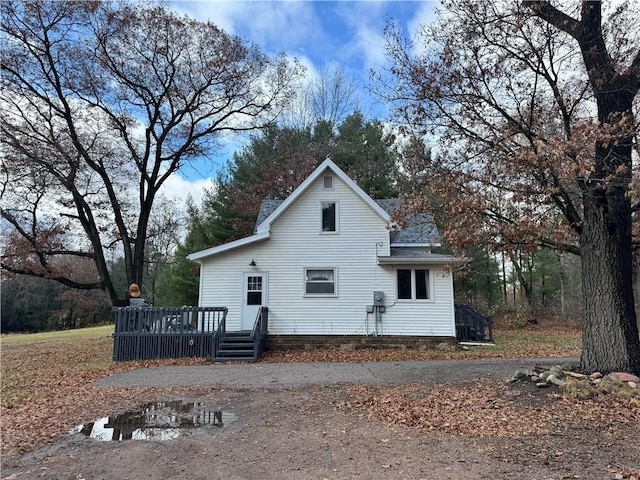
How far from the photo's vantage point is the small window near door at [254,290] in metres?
14.8

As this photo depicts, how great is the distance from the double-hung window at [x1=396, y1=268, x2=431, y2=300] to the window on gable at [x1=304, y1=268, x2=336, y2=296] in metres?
2.37

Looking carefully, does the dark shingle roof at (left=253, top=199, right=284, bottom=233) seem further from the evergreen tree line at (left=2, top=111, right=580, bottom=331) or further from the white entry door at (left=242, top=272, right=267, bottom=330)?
the evergreen tree line at (left=2, top=111, right=580, bottom=331)

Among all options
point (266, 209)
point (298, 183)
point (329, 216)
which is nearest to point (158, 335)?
point (329, 216)

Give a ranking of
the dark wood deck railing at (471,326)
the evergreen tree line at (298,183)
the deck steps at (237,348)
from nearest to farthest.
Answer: the deck steps at (237,348) → the dark wood deck railing at (471,326) → the evergreen tree line at (298,183)

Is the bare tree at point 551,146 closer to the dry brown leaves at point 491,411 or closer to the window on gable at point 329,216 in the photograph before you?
the dry brown leaves at point 491,411

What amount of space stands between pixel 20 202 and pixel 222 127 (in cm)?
1000

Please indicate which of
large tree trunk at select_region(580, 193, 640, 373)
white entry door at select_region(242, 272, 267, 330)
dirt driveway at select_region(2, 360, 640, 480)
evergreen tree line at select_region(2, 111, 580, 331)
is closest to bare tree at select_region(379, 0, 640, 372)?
large tree trunk at select_region(580, 193, 640, 373)

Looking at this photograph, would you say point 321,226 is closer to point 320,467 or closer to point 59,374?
point 59,374

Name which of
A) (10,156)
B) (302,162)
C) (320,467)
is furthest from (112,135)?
(320,467)

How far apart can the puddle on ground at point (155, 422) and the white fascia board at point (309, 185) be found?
840cm

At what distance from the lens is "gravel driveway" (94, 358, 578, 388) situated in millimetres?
8977

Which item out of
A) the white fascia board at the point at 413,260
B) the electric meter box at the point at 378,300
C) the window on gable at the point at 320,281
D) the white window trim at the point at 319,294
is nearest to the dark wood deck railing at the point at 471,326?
the white fascia board at the point at 413,260

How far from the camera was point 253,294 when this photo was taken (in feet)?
48.6

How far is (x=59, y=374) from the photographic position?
11.1 metres
